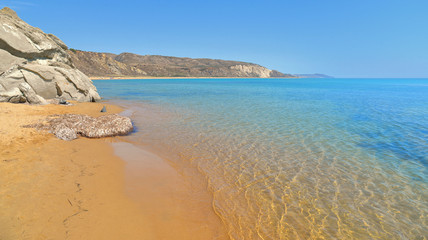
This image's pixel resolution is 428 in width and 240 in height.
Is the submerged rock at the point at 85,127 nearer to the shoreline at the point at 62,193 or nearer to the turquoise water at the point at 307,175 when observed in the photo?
the turquoise water at the point at 307,175

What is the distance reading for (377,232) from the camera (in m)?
4.40

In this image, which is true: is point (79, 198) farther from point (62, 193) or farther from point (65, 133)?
point (65, 133)

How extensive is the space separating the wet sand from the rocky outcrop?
37.9ft

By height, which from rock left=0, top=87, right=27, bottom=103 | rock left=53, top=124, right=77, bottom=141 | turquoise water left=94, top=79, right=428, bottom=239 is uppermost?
rock left=0, top=87, right=27, bottom=103

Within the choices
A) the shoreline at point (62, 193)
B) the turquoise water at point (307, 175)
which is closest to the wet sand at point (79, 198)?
the shoreline at point (62, 193)

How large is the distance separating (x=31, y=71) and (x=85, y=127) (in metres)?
A: 13.5

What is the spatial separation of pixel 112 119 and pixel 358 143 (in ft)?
41.9

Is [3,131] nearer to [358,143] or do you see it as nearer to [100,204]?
[100,204]

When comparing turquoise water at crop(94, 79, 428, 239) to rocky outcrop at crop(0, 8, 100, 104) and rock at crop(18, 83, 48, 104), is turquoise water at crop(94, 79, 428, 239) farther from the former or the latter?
rocky outcrop at crop(0, 8, 100, 104)

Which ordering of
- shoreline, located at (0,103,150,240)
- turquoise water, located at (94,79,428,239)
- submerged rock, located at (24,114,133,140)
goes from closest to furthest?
shoreline, located at (0,103,150,240)
turquoise water, located at (94,79,428,239)
submerged rock, located at (24,114,133,140)

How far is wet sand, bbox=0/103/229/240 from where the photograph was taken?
387cm

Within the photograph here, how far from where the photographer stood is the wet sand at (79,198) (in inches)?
152

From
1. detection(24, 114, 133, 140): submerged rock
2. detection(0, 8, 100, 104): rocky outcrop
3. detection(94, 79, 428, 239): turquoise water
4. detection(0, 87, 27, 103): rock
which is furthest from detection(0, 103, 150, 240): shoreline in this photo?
detection(0, 8, 100, 104): rocky outcrop

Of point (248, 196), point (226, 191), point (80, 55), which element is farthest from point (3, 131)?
point (80, 55)
